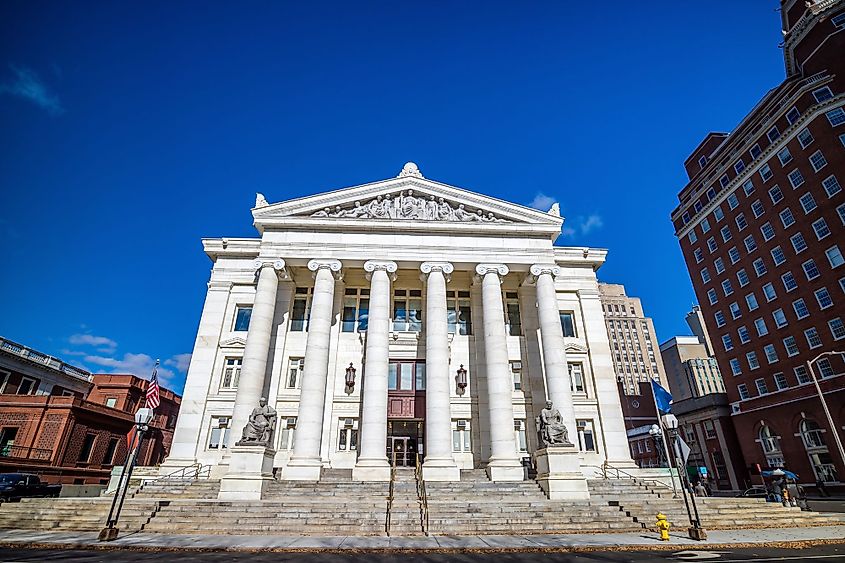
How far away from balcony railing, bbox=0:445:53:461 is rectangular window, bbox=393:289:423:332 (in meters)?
28.7

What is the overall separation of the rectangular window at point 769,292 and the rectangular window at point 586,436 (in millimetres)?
30237

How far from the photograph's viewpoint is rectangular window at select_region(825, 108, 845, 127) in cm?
4206

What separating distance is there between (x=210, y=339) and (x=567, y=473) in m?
25.7

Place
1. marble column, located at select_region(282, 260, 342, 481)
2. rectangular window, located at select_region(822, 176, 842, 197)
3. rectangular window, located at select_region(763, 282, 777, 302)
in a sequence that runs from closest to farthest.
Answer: marble column, located at select_region(282, 260, 342, 481)
rectangular window, located at select_region(822, 176, 842, 197)
rectangular window, located at select_region(763, 282, 777, 302)

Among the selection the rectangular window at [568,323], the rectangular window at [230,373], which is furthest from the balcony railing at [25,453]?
the rectangular window at [568,323]

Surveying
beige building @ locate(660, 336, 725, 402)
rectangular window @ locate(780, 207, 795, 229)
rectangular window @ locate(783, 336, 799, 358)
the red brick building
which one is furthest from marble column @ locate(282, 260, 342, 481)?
beige building @ locate(660, 336, 725, 402)

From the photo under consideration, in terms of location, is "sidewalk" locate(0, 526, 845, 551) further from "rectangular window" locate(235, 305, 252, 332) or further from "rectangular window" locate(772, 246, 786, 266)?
"rectangular window" locate(772, 246, 786, 266)

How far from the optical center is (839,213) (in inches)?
1607

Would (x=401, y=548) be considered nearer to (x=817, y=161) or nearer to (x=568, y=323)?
(x=568, y=323)

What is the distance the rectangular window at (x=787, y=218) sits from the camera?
45.9m

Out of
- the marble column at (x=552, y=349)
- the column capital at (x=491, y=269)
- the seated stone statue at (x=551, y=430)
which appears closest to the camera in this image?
the seated stone statue at (x=551, y=430)

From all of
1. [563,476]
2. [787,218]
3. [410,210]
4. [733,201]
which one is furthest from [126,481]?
[733,201]

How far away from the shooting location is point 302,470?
25.4 m

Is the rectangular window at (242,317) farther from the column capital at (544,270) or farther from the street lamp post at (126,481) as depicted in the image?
the column capital at (544,270)
